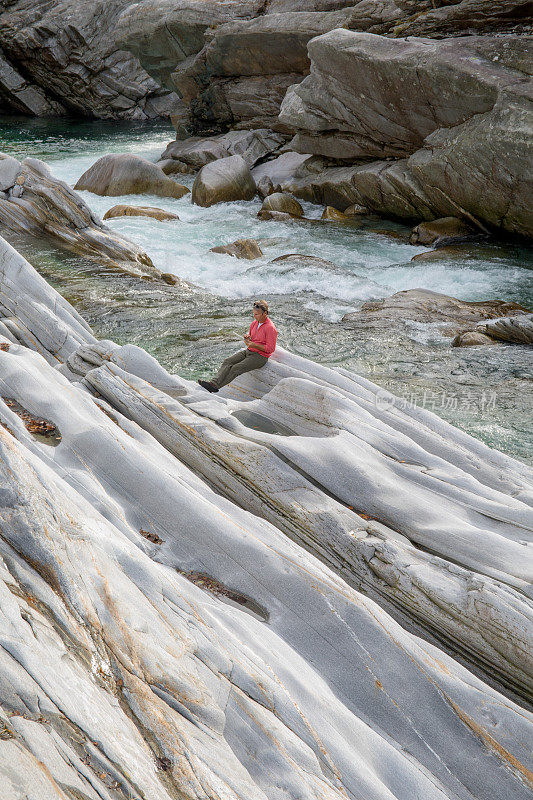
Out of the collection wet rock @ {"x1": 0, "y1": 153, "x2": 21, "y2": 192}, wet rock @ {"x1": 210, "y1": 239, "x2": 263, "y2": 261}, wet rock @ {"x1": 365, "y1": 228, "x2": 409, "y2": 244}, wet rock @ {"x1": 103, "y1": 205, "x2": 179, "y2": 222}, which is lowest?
wet rock @ {"x1": 365, "y1": 228, "x2": 409, "y2": 244}

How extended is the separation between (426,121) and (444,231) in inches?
137

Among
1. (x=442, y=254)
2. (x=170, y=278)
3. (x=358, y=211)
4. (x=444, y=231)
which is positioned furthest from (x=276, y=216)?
(x=170, y=278)

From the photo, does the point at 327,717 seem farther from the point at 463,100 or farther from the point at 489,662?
the point at 463,100

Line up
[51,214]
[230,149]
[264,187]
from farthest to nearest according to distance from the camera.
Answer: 1. [230,149]
2. [264,187]
3. [51,214]

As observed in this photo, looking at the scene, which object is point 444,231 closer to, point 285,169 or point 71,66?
point 285,169

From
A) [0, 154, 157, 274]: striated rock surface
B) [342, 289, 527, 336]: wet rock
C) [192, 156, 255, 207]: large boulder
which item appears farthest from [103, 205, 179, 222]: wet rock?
[342, 289, 527, 336]: wet rock

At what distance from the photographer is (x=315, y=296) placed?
15.7 m

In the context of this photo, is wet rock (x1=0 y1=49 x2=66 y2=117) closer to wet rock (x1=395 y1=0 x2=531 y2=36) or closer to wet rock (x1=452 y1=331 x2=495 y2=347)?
wet rock (x1=395 y1=0 x2=531 y2=36)

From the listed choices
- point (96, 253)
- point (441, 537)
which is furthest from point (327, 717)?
point (96, 253)

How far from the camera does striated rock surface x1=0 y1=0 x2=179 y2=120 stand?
44281mm

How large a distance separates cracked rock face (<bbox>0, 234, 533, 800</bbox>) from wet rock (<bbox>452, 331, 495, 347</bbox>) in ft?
21.1

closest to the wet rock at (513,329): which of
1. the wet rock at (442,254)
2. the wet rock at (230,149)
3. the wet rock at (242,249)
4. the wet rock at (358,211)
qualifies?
the wet rock at (442,254)

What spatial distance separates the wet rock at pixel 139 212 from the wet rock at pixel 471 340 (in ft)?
41.6

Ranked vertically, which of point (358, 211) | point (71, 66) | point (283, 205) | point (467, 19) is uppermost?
point (71, 66)
